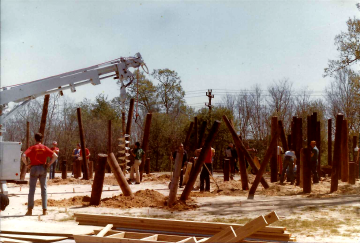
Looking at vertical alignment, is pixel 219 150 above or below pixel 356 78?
below

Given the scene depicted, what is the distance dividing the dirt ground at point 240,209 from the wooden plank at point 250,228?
1602 millimetres

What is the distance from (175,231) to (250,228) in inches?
61.0

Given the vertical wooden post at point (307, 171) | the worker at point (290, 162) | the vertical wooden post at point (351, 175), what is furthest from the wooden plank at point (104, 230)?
the vertical wooden post at point (351, 175)

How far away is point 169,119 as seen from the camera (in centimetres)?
3625

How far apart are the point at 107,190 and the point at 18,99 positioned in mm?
4445

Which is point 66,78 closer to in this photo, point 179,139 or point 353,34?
point 353,34

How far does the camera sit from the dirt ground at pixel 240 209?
782 cm

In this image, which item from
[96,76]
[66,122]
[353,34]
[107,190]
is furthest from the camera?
[66,122]

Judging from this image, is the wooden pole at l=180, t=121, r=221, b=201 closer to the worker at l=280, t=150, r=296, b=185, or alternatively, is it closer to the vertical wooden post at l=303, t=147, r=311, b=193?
the vertical wooden post at l=303, t=147, r=311, b=193

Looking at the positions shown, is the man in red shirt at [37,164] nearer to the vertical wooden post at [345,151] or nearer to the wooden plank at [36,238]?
the wooden plank at [36,238]

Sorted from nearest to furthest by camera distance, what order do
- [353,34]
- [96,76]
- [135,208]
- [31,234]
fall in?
[31,234], [135,208], [96,76], [353,34]

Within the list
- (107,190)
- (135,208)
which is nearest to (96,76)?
(107,190)

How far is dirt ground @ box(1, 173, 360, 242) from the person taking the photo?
7.82 m

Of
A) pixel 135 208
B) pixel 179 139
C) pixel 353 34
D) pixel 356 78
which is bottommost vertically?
pixel 135 208
